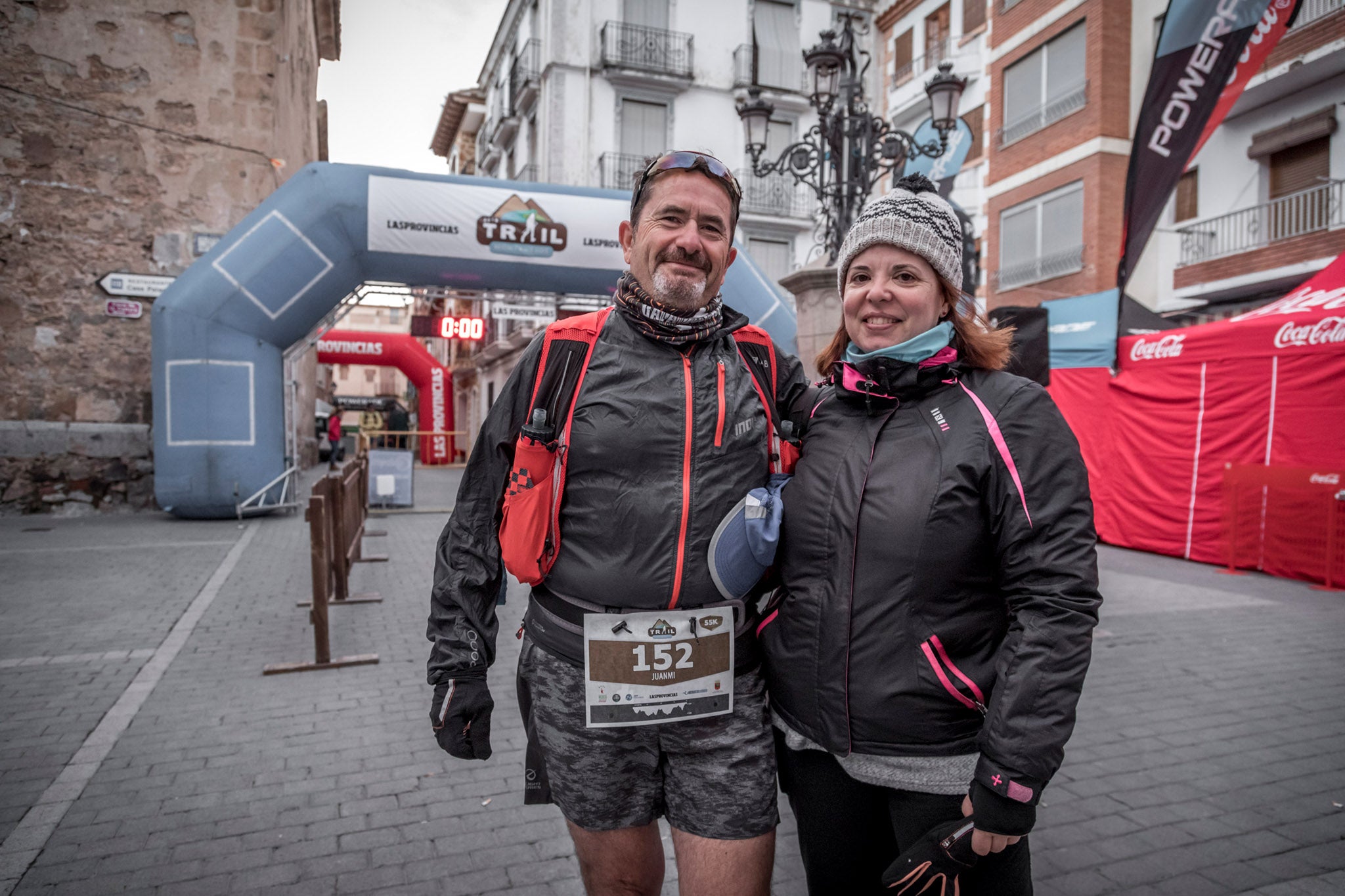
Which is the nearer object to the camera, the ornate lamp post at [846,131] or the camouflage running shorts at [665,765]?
the camouflage running shorts at [665,765]

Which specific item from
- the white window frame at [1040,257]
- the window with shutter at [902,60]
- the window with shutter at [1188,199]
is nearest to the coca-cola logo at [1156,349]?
the white window frame at [1040,257]

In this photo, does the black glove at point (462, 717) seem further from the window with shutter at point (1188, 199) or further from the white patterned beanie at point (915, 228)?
the window with shutter at point (1188, 199)

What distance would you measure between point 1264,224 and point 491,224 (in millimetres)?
14263

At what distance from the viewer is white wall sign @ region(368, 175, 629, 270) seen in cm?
993

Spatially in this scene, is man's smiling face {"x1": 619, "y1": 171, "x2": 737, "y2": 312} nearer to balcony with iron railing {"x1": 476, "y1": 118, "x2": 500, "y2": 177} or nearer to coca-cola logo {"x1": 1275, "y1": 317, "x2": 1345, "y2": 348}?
coca-cola logo {"x1": 1275, "y1": 317, "x2": 1345, "y2": 348}

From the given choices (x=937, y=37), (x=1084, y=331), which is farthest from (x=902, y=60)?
(x=1084, y=331)

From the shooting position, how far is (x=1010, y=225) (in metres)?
19.7

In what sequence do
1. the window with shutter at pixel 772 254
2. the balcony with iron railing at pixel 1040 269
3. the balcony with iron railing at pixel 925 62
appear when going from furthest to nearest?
the window with shutter at pixel 772 254, the balcony with iron railing at pixel 925 62, the balcony with iron railing at pixel 1040 269

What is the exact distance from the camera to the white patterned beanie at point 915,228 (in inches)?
70.1

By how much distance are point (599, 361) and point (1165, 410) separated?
9210mm

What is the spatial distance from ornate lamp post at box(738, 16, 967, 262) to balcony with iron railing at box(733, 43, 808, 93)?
16.6m

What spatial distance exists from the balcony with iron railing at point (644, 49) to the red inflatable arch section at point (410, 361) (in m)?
10.2

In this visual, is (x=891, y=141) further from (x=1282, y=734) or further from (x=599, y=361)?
(x=599, y=361)

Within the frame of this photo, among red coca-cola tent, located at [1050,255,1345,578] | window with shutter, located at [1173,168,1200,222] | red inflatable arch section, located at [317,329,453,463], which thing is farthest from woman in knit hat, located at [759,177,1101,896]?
red inflatable arch section, located at [317,329,453,463]
